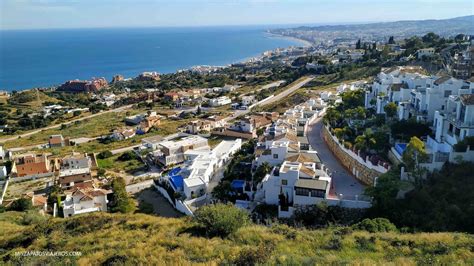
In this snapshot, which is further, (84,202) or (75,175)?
(75,175)

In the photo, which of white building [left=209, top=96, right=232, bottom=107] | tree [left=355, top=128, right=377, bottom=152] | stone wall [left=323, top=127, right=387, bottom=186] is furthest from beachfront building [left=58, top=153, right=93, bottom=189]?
white building [left=209, top=96, right=232, bottom=107]

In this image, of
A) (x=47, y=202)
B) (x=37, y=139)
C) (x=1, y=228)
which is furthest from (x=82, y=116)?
(x=1, y=228)

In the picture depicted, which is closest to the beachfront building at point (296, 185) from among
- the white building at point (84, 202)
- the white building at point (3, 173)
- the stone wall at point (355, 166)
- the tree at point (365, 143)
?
the stone wall at point (355, 166)

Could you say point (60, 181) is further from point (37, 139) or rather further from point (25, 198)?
point (37, 139)

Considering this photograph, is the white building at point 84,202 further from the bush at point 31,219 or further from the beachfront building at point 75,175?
the beachfront building at point 75,175

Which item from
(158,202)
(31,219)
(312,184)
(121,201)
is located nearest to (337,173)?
(312,184)

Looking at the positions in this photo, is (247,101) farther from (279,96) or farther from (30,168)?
(30,168)
